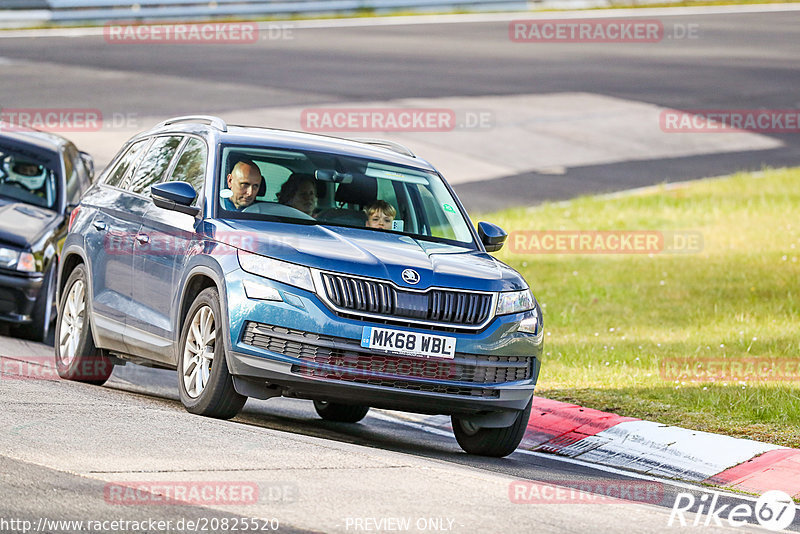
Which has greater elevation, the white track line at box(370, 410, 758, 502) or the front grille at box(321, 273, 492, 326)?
the front grille at box(321, 273, 492, 326)

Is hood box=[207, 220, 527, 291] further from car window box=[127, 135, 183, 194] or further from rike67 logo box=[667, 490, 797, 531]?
rike67 logo box=[667, 490, 797, 531]

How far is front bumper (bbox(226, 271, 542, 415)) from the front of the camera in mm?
8109

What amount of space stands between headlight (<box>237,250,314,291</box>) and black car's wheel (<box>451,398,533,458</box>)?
4.99 feet

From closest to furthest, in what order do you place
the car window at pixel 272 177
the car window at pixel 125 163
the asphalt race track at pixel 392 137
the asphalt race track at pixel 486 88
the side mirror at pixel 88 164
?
the asphalt race track at pixel 392 137, the car window at pixel 272 177, the car window at pixel 125 163, the side mirror at pixel 88 164, the asphalt race track at pixel 486 88

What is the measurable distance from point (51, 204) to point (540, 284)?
623cm

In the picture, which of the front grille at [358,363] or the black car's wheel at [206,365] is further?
the black car's wheel at [206,365]

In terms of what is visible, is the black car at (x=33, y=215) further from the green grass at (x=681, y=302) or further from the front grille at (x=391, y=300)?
the front grille at (x=391, y=300)

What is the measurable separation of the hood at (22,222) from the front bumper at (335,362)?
492 centimetres

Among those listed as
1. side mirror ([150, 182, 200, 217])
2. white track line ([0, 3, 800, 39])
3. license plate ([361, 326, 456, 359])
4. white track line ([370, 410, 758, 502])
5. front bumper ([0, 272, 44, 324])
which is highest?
white track line ([0, 3, 800, 39])

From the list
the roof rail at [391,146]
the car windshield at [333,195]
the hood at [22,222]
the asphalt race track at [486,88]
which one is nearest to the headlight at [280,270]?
the car windshield at [333,195]

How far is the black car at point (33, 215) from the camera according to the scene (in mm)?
12562

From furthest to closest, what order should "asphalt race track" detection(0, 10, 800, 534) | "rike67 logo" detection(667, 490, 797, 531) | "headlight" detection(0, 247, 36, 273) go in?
"headlight" detection(0, 247, 36, 273) < "rike67 logo" detection(667, 490, 797, 531) < "asphalt race track" detection(0, 10, 800, 534)

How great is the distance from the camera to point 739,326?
14492mm

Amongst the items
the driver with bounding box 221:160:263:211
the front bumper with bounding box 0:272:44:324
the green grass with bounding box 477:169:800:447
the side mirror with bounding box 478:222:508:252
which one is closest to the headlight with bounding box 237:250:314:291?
the driver with bounding box 221:160:263:211
